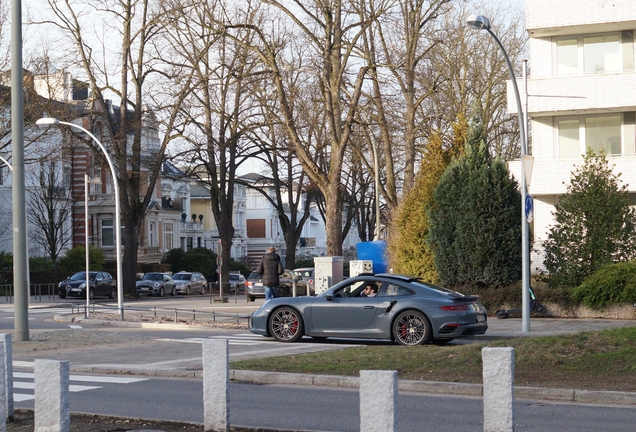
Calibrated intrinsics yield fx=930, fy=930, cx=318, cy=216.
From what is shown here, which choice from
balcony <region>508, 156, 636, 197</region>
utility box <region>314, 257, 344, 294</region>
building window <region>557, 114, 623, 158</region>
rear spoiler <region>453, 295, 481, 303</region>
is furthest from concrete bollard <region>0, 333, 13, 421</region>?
building window <region>557, 114, 623, 158</region>

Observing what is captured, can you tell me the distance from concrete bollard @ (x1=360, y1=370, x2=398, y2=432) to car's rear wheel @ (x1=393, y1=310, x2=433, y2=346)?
401 inches

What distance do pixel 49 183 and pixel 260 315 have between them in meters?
47.0

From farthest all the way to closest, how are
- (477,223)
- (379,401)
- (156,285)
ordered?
1. (156,285)
2. (477,223)
3. (379,401)

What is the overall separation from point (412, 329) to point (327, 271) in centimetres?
1061

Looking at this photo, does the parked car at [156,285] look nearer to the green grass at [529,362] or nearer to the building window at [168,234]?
the building window at [168,234]

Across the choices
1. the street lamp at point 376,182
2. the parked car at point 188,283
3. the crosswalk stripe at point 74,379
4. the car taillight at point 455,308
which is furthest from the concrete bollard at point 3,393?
the parked car at point 188,283

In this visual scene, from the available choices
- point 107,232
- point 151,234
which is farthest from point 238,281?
point 151,234

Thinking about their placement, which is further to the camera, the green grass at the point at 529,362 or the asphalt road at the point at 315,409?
the green grass at the point at 529,362

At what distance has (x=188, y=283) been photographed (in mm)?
60250

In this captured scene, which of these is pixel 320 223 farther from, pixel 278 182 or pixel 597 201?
pixel 597 201

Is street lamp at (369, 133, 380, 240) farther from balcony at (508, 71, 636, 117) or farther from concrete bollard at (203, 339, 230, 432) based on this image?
concrete bollard at (203, 339, 230, 432)

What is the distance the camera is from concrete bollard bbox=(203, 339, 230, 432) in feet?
26.6

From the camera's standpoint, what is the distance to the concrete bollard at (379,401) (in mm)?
6602

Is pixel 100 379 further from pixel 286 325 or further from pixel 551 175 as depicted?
pixel 551 175
